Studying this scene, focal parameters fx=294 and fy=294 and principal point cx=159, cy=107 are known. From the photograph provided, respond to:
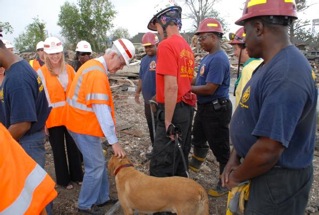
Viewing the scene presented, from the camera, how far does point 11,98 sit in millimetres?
2471

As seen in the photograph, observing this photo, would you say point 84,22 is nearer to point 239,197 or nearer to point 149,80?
point 149,80

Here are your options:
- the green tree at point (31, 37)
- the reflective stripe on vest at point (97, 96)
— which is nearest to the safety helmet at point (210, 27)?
the reflective stripe on vest at point (97, 96)

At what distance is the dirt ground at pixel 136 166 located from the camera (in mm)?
4125

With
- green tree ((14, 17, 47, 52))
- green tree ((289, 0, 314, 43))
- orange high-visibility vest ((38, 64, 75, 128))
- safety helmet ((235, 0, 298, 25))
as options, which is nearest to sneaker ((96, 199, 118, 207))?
orange high-visibility vest ((38, 64, 75, 128))

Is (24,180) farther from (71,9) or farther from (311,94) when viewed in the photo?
(71,9)

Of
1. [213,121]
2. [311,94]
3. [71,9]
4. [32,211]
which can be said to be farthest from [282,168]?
[71,9]

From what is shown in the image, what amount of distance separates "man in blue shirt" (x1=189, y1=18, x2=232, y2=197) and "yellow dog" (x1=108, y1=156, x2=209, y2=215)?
138cm

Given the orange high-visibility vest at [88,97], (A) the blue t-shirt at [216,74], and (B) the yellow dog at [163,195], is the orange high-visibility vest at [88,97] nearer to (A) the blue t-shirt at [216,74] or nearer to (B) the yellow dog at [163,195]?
(B) the yellow dog at [163,195]

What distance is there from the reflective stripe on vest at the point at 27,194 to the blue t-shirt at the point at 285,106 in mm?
1209

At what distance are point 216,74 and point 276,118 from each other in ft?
8.44

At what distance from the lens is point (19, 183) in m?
1.39

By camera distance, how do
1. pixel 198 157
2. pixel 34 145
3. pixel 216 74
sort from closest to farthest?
pixel 34 145 < pixel 216 74 < pixel 198 157

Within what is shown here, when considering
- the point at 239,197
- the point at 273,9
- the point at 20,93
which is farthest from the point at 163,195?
the point at 273,9

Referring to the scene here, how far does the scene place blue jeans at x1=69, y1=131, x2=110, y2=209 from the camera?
11.6 feet
